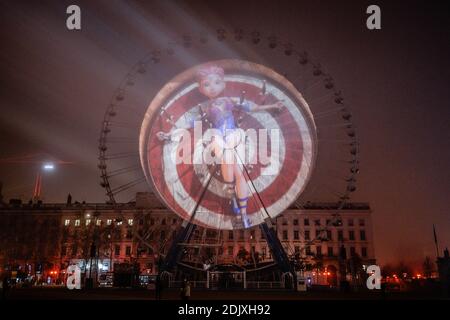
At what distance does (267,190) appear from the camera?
117ft

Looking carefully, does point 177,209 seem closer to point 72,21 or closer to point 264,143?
point 264,143

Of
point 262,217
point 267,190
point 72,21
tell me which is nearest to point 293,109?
point 267,190

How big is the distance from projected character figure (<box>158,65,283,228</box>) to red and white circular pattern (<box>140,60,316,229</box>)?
1.44 feet

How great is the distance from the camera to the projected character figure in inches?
1374

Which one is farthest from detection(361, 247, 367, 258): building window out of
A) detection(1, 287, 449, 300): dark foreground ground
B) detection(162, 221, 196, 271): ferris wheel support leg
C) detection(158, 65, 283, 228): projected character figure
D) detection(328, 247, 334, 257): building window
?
detection(162, 221, 196, 271): ferris wheel support leg

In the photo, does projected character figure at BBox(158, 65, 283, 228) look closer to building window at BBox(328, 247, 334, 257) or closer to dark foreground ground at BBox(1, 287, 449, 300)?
dark foreground ground at BBox(1, 287, 449, 300)

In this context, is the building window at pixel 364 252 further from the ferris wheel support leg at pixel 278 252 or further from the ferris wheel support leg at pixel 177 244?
the ferris wheel support leg at pixel 177 244

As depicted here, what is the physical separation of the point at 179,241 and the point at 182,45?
56.2 ft

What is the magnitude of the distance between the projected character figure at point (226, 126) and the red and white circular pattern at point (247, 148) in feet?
1.44

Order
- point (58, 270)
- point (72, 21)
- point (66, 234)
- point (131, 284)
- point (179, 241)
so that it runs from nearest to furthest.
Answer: point (72, 21), point (179, 241), point (131, 284), point (66, 234), point (58, 270)

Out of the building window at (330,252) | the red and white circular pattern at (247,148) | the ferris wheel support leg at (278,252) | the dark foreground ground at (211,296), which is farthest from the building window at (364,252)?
the red and white circular pattern at (247,148)

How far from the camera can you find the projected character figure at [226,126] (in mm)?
34906

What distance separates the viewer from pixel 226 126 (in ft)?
114

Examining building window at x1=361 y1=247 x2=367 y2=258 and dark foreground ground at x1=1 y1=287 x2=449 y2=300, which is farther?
building window at x1=361 y1=247 x2=367 y2=258
